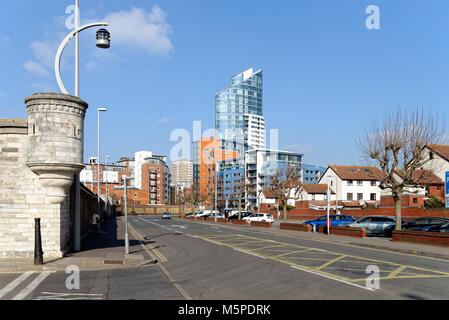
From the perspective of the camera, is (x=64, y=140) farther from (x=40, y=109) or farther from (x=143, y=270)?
(x=143, y=270)

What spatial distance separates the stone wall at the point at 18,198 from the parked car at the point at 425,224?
23.8 meters

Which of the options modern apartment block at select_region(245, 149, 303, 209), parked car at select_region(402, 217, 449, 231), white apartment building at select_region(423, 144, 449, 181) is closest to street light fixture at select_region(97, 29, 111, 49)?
parked car at select_region(402, 217, 449, 231)

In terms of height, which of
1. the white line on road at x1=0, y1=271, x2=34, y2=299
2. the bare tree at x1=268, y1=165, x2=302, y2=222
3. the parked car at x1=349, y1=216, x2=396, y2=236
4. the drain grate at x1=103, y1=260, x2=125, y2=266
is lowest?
the parked car at x1=349, y1=216, x2=396, y2=236

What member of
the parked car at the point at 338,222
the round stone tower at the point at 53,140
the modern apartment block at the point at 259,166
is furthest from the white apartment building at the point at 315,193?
the round stone tower at the point at 53,140

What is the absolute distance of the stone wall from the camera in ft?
55.7

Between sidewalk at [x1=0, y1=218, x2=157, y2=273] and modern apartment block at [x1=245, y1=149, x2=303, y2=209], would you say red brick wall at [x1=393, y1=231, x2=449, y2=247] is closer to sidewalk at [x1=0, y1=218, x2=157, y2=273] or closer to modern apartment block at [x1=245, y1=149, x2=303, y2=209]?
sidewalk at [x1=0, y1=218, x2=157, y2=273]

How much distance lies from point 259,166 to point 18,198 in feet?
388

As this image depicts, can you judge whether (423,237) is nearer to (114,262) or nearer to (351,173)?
(114,262)

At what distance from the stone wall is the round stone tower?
66cm

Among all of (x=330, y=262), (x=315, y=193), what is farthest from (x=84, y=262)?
(x=315, y=193)

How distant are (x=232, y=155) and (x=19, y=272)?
184283 mm

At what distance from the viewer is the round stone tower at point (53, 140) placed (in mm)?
16375

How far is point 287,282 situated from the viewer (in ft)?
40.4
